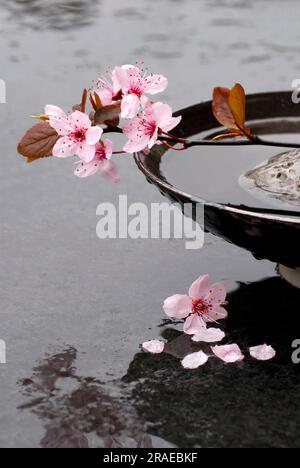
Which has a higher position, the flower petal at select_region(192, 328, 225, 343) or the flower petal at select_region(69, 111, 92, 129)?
the flower petal at select_region(69, 111, 92, 129)

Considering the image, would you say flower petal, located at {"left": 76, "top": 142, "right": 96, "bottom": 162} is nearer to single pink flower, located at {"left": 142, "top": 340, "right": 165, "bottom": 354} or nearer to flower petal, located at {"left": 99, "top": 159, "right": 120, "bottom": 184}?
flower petal, located at {"left": 99, "top": 159, "right": 120, "bottom": 184}

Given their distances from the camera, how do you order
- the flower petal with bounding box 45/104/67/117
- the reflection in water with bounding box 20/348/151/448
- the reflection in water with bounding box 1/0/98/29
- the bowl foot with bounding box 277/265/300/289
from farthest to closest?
1. the reflection in water with bounding box 1/0/98/29
2. the bowl foot with bounding box 277/265/300/289
3. the flower petal with bounding box 45/104/67/117
4. the reflection in water with bounding box 20/348/151/448

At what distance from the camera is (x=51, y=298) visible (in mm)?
1247

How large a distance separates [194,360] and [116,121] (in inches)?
11.8

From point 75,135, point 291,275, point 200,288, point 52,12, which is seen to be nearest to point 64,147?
point 75,135

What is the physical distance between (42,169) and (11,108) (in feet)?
0.84

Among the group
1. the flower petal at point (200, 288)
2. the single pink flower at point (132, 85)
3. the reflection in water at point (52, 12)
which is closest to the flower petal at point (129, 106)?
the single pink flower at point (132, 85)

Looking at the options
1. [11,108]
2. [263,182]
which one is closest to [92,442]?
[263,182]

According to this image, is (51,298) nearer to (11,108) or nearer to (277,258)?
(277,258)

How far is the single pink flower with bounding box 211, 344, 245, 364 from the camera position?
43.5 inches

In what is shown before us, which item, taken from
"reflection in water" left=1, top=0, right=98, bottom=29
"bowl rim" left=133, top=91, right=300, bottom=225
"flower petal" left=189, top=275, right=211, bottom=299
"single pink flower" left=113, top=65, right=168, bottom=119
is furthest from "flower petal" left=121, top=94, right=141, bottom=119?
"reflection in water" left=1, top=0, right=98, bottom=29

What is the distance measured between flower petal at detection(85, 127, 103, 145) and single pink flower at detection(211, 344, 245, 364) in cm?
29

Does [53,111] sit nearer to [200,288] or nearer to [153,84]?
[153,84]

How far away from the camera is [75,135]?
1052mm
